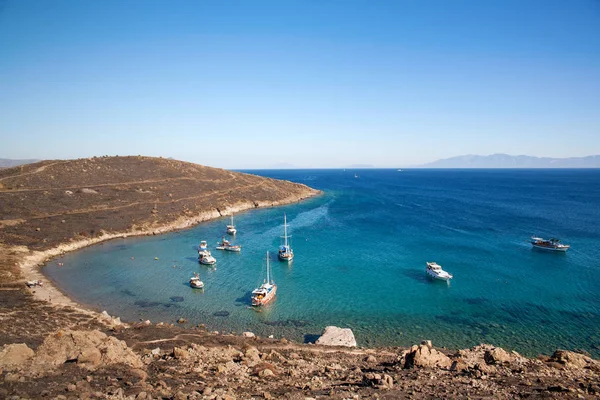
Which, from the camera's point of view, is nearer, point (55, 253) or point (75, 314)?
point (75, 314)

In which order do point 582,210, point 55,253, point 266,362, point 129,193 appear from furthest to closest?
point 582,210
point 129,193
point 55,253
point 266,362

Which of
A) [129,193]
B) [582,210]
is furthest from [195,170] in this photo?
[582,210]

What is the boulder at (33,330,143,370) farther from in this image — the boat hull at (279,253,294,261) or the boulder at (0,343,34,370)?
the boat hull at (279,253,294,261)

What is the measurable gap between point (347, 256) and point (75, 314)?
140 feet

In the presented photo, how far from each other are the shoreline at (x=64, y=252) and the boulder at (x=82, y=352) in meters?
18.5

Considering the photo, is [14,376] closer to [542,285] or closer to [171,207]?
[542,285]

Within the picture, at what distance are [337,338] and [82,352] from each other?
20.2 m

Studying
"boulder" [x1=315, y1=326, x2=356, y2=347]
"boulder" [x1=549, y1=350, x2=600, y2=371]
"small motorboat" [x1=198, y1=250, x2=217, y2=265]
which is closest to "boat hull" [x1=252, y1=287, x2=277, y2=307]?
"boulder" [x1=315, y1=326, x2=356, y2=347]

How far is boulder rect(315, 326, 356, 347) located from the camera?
1140 inches

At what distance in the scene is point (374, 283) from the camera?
47688 mm

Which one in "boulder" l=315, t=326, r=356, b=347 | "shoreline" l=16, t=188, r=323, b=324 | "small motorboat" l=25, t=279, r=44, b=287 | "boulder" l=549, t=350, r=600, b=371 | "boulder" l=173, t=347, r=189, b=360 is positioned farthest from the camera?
"small motorboat" l=25, t=279, r=44, b=287

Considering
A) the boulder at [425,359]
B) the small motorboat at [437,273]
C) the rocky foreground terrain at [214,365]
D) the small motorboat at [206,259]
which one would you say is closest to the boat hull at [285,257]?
the small motorboat at [206,259]

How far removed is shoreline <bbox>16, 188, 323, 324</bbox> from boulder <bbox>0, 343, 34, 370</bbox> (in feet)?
62.4

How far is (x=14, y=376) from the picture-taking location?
13.4 metres
